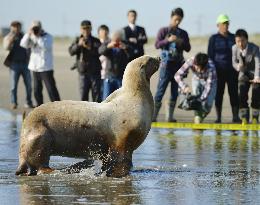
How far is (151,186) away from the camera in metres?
11.9

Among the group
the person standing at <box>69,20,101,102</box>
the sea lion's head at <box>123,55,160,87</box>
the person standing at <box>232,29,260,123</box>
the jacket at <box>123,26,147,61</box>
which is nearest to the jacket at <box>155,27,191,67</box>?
the person standing at <box>232,29,260,123</box>

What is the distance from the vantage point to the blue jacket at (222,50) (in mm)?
20750

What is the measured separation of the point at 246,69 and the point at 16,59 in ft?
20.6

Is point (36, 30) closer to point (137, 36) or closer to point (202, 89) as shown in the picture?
point (137, 36)

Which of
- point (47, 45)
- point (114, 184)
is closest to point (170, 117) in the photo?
point (47, 45)

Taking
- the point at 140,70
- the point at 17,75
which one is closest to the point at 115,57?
the point at 17,75

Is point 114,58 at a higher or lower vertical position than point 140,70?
lower

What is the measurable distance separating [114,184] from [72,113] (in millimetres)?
1118

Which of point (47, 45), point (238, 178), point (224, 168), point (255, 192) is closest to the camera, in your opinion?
point (255, 192)

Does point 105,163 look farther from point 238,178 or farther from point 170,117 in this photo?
point 170,117

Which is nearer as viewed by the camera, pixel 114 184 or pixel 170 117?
pixel 114 184

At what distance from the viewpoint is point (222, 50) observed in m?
20.7

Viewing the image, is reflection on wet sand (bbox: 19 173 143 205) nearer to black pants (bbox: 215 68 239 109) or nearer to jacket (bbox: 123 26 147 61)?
black pants (bbox: 215 68 239 109)

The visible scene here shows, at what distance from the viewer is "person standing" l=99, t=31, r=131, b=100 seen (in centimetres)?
2109
